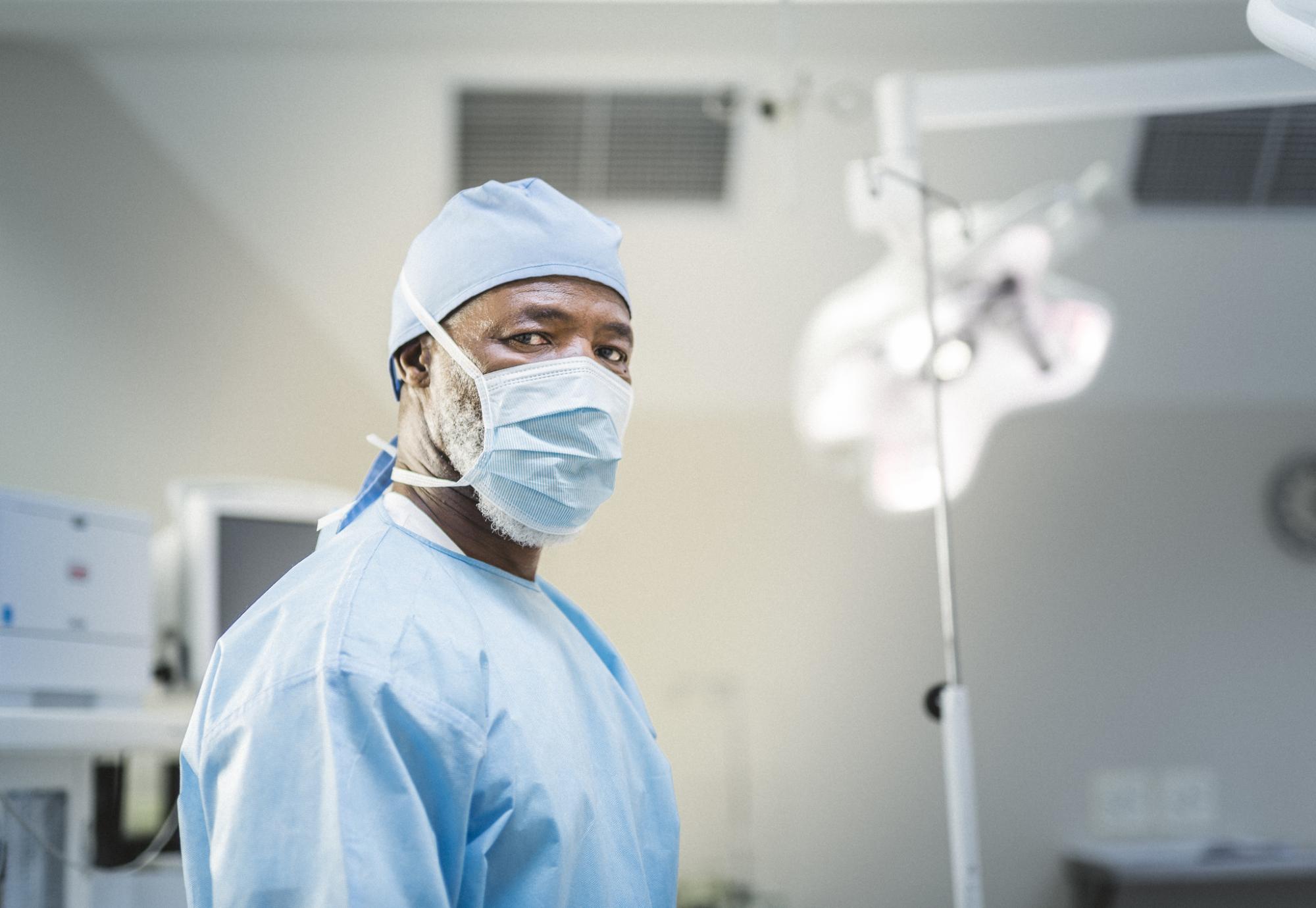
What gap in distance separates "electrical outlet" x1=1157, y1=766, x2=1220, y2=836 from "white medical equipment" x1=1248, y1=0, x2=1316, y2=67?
10.8 ft

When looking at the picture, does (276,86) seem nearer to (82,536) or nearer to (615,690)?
(82,536)

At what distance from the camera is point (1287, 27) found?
1221 millimetres

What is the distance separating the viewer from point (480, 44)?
3217 millimetres

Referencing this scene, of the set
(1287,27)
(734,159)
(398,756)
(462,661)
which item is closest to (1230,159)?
(734,159)

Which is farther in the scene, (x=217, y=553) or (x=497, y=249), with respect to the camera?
(x=217, y=553)

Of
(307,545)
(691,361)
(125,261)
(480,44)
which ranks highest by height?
(480,44)

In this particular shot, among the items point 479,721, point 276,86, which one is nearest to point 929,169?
point 276,86

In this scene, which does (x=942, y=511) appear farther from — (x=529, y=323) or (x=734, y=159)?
(x=734, y=159)

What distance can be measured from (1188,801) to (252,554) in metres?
3.26

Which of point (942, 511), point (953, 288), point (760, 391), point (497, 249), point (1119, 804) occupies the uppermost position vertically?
point (760, 391)

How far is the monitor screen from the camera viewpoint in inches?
93.4

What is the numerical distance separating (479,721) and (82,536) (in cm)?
135

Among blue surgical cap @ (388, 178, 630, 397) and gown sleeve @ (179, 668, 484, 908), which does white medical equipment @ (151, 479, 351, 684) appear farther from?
gown sleeve @ (179, 668, 484, 908)

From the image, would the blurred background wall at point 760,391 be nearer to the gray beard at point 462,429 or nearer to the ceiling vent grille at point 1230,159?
the ceiling vent grille at point 1230,159
